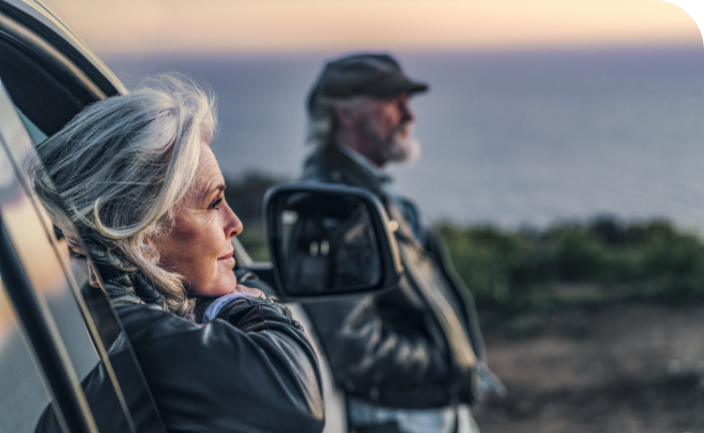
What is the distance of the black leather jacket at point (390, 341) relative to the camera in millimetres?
2175

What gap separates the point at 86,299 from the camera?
69 centimetres

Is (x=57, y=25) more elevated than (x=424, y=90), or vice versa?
(x=57, y=25)

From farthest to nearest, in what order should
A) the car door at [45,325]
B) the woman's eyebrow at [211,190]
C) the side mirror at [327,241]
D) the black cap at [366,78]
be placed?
the black cap at [366,78], the side mirror at [327,241], the woman's eyebrow at [211,190], the car door at [45,325]

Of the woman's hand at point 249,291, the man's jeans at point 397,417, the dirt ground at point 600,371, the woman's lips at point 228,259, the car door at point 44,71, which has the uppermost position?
the car door at point 44,71

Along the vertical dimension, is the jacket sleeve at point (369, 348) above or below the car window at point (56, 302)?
below

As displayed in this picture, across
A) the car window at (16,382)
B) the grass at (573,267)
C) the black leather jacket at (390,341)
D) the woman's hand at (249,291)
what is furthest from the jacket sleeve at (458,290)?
the grass at (573,267)

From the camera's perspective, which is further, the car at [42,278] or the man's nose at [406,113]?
the man's nose at [406,113]

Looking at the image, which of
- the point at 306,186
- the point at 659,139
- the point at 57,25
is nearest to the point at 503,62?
the point at 306,186

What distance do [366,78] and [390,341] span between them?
1164 mm

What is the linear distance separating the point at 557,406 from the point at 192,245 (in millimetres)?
4417

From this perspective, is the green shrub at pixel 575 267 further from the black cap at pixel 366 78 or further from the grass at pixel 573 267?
the black cap at pixel 366 78

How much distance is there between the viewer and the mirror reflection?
4.64ft

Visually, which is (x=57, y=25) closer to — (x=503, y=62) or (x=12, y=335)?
(x=12, y=335)

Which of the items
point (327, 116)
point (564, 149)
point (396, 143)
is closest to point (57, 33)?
point (327, 116)
